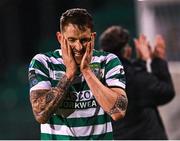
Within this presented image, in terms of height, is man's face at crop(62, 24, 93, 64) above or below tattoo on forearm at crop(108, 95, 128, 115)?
above

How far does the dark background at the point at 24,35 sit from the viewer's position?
10727 mm

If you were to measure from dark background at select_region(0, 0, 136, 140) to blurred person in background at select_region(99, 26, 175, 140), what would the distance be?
18.9ft

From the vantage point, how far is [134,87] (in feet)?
14.3

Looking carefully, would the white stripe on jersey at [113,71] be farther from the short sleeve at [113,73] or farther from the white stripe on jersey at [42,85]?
the white stripe on jersey at [42,85]

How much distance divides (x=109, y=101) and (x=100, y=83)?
93 millimetres

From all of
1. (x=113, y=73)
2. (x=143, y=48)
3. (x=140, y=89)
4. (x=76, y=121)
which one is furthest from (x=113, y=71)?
(x=143, y=48)

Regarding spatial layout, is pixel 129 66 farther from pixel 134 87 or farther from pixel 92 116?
pixel 92 116

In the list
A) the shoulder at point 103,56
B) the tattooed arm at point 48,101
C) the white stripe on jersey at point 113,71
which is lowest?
the tattooed arm at point 48,101

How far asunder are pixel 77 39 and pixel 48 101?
0.99 feet

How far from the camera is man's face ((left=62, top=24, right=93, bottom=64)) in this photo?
9.14ft

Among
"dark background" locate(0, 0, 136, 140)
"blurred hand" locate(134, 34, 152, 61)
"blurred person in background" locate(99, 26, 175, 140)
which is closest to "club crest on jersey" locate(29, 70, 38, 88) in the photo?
"blurred person in background" locate(99, 26, 175, 140)

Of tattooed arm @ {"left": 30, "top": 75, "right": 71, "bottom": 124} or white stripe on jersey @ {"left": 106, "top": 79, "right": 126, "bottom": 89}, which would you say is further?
white stripe on jersey @ {"left": 106, "top": 79, "right": 126, "bottom": 89}

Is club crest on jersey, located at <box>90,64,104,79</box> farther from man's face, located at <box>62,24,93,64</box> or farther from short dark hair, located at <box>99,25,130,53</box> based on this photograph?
short dark hair, located at <box>99,25,130,53</box>

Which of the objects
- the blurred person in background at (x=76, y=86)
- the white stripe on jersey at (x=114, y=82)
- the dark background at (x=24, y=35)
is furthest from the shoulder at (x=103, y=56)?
the dark background at (x=24, y=35)
